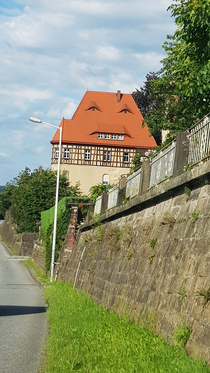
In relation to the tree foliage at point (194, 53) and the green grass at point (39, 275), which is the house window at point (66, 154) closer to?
the green grass at point (39, 275)

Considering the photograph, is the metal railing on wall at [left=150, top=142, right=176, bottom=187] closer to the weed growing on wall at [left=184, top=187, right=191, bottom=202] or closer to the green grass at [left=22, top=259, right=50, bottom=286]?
the weed growing on wall at [left=184, top=187, right=191, bottom=202]

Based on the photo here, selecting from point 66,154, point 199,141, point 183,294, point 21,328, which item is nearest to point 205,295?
point 183,294

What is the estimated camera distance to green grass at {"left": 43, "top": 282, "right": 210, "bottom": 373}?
24.3ft

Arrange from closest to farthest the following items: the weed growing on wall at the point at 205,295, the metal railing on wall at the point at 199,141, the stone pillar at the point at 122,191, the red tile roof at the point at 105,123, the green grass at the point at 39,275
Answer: the weed growing on wall at the point at 205,295 → the metal railing on wall at the point at 199,141 → the stone pillar at the point at 122,191 → the green grass at the point at 39,275 → the red tile roof at the point at 105,123

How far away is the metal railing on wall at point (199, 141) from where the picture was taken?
10.1 meters

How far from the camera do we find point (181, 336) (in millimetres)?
8008

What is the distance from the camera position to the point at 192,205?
9797 millimetres

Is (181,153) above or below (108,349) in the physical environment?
above

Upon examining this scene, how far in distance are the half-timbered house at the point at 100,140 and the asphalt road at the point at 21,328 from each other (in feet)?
161

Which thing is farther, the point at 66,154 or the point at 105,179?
the point at 66,154

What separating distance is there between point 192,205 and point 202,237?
4.09 ft

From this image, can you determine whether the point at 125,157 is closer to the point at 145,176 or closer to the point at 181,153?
the point at 145,176

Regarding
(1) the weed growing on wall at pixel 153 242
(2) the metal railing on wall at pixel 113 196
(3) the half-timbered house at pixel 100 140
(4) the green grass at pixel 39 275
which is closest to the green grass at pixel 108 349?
(1) the weed growing on wall at pixel 153 242

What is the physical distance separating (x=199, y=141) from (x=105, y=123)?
73.0 metres
